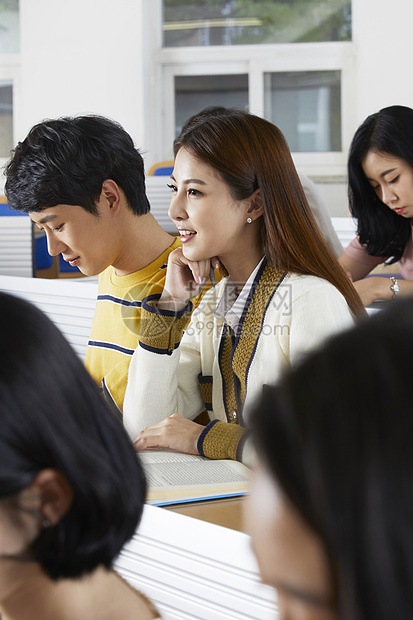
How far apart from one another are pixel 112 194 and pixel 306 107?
4202 mm

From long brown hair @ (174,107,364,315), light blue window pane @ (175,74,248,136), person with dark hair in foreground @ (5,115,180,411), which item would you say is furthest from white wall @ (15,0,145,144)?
long brown hair @ (174,107,364,315)

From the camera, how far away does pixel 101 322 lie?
68.4 inches

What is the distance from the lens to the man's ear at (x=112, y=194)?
65.0 inches

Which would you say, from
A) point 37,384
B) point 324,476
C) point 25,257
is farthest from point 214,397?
point 25,257

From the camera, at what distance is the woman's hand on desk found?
4.18ft

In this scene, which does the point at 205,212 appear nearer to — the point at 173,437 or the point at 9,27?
the point at 173,437

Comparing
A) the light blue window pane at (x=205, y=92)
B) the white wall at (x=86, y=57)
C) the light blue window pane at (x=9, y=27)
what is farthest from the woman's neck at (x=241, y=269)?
the light blue window pane at (x=9, y=27)

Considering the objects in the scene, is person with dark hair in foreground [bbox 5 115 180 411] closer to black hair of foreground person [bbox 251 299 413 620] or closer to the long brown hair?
the long brown hair

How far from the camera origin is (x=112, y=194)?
1.67 m

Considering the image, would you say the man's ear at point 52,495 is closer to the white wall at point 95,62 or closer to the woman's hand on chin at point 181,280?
the woman's hand on chin at point 181,280

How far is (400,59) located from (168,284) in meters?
4.13

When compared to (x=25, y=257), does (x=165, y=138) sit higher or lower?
higher

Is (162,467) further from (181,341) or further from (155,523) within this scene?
(181,341)

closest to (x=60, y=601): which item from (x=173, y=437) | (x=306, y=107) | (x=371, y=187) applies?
(x=173, y=437)
